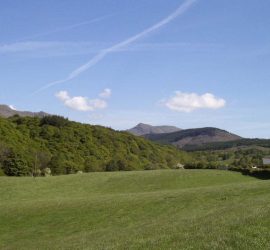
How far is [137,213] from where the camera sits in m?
34.2

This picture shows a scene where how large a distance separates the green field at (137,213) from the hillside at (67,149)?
142 ft

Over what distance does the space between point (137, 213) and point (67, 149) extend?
353 feet

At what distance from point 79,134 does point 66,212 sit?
115675mm

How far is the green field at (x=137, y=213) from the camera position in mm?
18298

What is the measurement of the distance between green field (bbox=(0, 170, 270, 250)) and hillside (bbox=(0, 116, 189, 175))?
4326 centimetres

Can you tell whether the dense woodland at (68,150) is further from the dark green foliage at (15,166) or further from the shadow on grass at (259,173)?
the shadow on grass at (259,173)

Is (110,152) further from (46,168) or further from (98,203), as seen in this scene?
(98,203)

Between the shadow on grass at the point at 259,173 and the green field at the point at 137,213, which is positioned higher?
the shadow on grass at the point at 259,173

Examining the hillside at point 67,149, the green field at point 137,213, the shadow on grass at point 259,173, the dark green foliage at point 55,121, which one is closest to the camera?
the green field at point 137,213

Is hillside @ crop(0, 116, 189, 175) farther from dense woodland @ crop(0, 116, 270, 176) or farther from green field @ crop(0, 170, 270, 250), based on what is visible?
green field @ crop(0, 170, 270, 250)

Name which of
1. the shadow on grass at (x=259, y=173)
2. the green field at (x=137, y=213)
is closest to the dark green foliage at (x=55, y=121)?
the green field at (x=137, y=213)

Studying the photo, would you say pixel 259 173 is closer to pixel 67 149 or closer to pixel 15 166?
pixel 15 166

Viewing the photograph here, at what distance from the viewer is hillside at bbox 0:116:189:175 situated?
352ft

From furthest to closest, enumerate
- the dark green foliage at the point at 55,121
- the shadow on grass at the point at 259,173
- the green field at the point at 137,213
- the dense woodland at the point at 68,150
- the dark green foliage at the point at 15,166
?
the dark green foliage at the point at 55,121, the dense woodland at the point at 68,150, the dark green foliage at the point at 15,166, the shadow on grass at the point at 259,173, the green field at the point at 137,213
